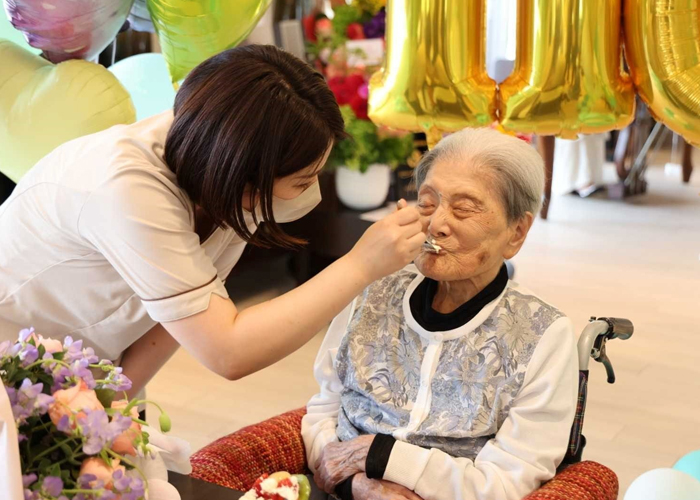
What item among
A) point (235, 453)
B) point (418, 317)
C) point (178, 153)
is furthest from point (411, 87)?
point (235, 453)

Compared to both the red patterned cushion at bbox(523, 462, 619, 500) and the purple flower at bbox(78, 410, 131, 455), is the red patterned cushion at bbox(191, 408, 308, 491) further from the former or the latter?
the purple flower at bbox(78, 410, 131, 455)

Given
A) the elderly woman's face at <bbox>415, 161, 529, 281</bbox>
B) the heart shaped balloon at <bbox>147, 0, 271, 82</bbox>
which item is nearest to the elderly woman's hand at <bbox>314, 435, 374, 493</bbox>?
the elderly woman's face at <bbox>415, 161, 529, 281</bbox>

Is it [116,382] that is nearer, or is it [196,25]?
[116,382]

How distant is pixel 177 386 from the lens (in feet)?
10.5

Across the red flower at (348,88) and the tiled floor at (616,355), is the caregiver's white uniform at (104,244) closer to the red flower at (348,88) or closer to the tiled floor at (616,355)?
the tiled floor at (616,355)

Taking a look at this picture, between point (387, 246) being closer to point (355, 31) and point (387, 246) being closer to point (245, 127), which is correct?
point (245, 127)

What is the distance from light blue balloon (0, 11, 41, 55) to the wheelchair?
1144mm

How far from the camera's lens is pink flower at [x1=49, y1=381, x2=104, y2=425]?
2.90 feet

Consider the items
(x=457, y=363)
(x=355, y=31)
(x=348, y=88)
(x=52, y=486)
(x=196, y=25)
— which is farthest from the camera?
(x=355, y=31)

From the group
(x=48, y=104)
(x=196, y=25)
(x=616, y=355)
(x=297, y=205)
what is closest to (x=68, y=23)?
(x=48, y=104)

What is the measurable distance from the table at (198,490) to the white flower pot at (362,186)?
8.40 feet

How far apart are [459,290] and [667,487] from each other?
514mm

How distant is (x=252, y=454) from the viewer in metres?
1.59

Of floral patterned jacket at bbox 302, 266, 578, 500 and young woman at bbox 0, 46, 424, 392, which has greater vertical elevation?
young woman at bbox 0, 46, 424, 392
